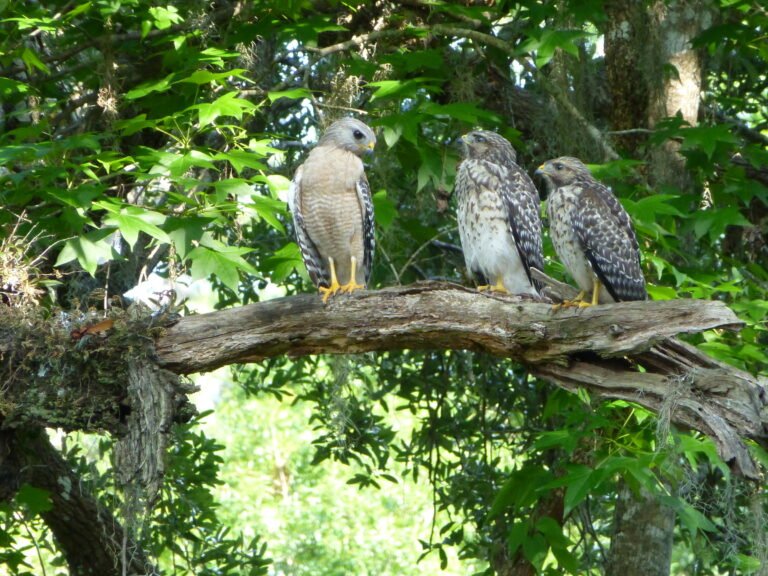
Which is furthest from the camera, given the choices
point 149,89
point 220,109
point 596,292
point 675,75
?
point 675,75

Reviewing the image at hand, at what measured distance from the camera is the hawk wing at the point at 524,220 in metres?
5.65

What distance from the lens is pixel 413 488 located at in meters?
15.2

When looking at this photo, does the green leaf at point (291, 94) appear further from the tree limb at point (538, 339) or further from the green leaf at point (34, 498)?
the green leaf at point (34, 498)

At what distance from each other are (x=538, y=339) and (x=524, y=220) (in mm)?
1563

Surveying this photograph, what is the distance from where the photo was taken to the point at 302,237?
562 centimetres

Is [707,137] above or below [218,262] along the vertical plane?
above

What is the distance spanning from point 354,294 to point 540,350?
0.79 meters

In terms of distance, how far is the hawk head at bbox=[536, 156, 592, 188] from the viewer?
554cm

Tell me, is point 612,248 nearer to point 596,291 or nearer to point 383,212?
point 596,291

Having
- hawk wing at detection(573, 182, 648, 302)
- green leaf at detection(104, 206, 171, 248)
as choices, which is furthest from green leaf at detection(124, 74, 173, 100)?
hawk wing at detection(573, 182, 648, 302)

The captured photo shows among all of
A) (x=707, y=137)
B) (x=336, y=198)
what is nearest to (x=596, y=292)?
(x=707, y=137)

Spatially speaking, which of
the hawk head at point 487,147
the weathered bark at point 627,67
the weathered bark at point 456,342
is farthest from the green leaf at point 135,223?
the weathered bark at point 627,67

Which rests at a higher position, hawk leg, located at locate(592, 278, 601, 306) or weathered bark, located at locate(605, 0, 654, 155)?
weathered bark, located at locate(605, 0, 654, 155)

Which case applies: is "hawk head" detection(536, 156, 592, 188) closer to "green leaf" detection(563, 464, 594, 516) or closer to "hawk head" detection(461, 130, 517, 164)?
"hawk head" detection(461, 130, 517, 164)
